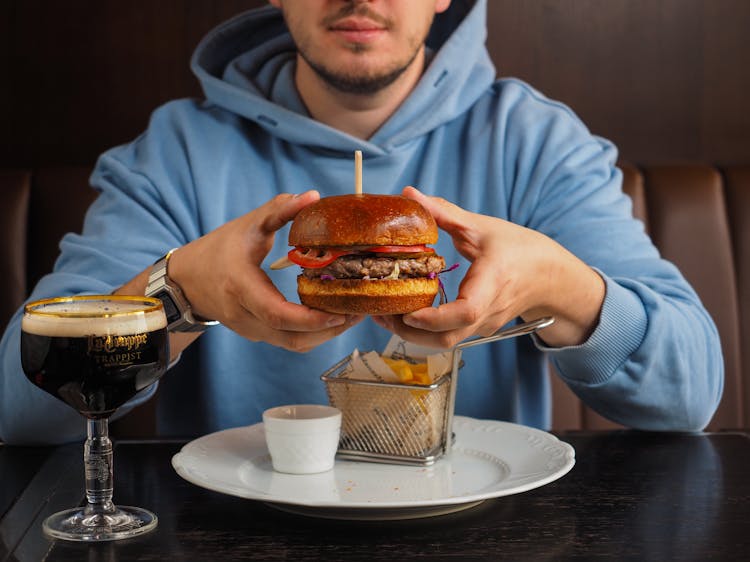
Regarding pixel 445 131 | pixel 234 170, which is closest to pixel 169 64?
pixel 234 170

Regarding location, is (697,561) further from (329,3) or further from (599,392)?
(329,3)

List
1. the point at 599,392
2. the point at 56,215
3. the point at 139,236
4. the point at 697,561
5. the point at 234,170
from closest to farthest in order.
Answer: the point at 697,561, the point at 599,392, the point at 139,236, the point at 234,170, the point at 56,215

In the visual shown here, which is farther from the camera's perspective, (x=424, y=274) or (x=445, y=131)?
(x=445, y=131)

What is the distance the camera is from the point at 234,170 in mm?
2014

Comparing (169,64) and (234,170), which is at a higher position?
(169,64)

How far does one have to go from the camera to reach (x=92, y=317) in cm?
107

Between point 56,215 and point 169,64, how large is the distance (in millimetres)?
576

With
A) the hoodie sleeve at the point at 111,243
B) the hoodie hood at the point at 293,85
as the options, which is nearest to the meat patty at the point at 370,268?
the hoodie sleeve at the point at 111,243

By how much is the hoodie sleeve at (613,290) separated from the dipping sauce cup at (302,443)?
0.45 metres

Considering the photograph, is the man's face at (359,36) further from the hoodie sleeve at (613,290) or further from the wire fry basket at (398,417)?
the wire fry basket at (398,417)

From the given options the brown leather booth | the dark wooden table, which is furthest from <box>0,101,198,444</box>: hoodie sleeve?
the brown leather booth

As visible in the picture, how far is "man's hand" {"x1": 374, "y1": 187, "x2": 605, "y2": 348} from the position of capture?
1276 millimetres

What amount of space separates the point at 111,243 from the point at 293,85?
0.56m

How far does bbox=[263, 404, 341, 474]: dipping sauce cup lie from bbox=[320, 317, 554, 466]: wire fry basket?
59 millimetres
